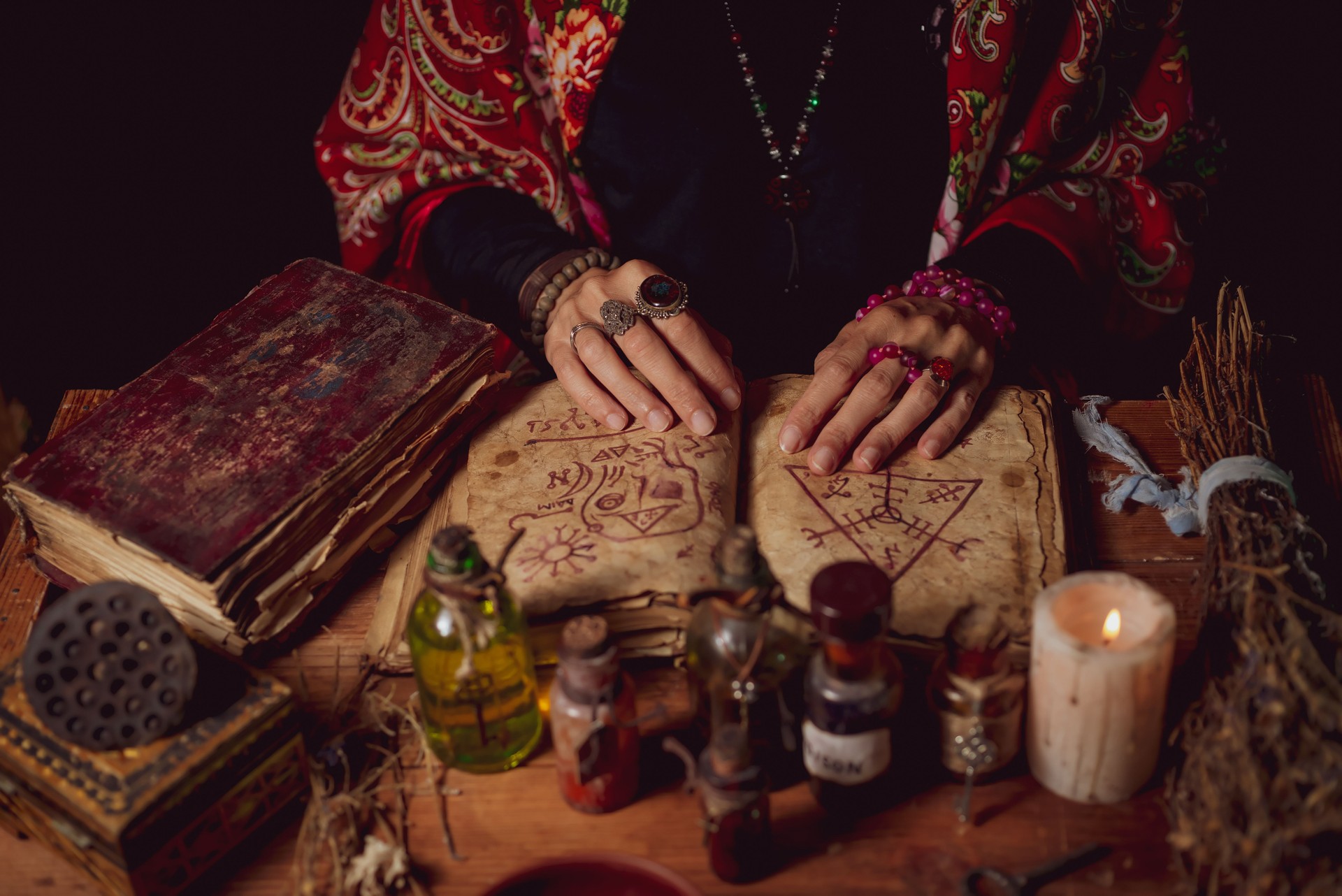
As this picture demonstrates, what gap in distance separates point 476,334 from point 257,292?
34 centimetres

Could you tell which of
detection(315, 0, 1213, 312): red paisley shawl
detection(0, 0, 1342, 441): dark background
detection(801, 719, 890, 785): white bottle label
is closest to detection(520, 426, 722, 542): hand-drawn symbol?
detection(801, 719, 890, 785): white bottle label

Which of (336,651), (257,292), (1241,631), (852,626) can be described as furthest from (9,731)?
(1241,631)

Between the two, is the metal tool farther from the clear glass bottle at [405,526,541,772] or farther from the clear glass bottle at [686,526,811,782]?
the clear glass bottle at [405,526,541,772]

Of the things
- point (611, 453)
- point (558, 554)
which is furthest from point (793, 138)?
point (558, 554)

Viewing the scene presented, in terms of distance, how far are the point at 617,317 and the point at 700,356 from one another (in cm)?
14

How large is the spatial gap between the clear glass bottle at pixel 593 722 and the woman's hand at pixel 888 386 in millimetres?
445

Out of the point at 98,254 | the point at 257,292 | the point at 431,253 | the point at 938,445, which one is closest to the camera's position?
the point at 938,445

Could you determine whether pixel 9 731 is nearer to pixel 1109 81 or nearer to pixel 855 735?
pixel 855 735

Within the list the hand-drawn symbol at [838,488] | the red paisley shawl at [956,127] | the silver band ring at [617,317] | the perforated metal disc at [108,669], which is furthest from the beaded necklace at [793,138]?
the perforated metal disc at [108,669]

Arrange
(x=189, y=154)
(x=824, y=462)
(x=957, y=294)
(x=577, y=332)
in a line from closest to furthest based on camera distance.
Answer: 1. (x=824, y=462)
2. (x=577, y=332)
3. (x=957, y=294)
4. (x=189, y=154)

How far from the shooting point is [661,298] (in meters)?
1.50

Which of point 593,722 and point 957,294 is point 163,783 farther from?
point 957,294

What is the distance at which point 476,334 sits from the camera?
1.35 metres

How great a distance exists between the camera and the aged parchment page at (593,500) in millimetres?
1155
